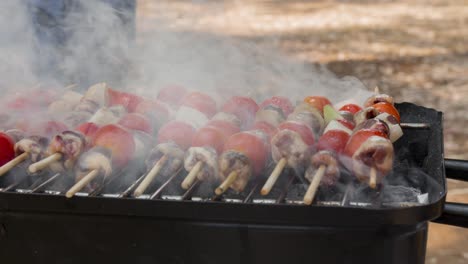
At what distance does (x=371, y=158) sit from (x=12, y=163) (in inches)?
50.2

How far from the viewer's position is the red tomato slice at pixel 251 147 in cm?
221

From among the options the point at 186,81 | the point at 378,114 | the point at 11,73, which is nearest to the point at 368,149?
the point at 378,114

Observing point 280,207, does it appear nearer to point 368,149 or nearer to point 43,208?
point 368,149

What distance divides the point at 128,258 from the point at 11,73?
5.91 ft

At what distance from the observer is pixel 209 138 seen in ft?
7.59

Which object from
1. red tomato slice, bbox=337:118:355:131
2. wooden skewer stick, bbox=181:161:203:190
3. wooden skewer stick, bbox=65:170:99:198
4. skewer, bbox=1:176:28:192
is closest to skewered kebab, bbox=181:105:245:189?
wooden skewer stick, bbox=181:161:203:190

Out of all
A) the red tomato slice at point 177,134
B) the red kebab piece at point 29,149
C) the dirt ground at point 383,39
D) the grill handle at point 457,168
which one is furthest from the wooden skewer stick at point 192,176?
the dirt ground at point 383,39

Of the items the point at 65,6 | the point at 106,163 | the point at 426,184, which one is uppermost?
the point at 65,6

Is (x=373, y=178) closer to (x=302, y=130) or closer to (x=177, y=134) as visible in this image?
(x=302, y=130)

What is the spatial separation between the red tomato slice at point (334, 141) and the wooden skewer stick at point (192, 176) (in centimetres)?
46

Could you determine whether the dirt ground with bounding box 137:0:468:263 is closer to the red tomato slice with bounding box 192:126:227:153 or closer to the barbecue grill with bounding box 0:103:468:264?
the barbecue grill with bounding box 0:103:468:264

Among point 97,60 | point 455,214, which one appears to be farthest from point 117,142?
point 97,60

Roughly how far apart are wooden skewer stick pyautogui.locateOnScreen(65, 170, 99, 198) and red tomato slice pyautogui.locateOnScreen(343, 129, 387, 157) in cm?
90

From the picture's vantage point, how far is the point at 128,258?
2152mm
